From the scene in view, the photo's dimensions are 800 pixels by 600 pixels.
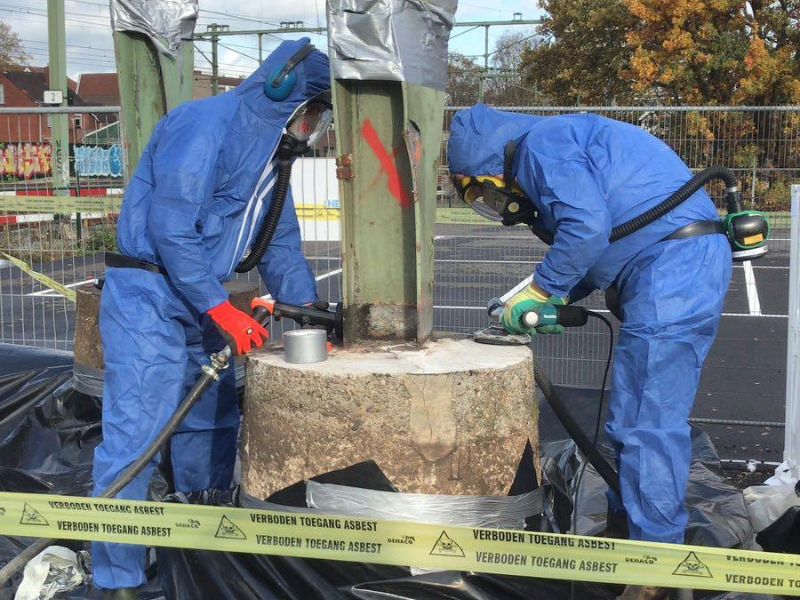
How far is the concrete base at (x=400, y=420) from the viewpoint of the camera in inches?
118

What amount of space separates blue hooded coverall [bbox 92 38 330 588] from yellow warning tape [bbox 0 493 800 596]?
45 cm

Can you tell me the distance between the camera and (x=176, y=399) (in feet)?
11.1

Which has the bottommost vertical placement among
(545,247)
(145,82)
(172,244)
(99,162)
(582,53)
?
(545,247)

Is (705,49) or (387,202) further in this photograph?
(705,49)

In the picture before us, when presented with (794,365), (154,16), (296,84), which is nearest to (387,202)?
(296,84)

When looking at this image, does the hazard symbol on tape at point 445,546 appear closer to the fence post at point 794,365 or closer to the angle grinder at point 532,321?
the angle grinder at point 532,321

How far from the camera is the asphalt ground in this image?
5.61 meters

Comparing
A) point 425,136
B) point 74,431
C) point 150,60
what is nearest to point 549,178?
point 425,136

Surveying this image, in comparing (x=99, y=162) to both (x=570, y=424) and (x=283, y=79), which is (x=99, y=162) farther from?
(x=570, y=424)

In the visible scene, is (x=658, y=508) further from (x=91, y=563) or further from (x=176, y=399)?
(x=91, y=563)

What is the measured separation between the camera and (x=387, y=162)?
10.6 feet

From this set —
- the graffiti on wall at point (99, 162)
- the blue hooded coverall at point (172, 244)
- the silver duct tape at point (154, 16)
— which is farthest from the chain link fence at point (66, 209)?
the blue hooded coverall at point (172, 244)

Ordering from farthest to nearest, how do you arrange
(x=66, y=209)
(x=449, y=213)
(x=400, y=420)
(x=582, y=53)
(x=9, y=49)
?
(x=9, y=49), (x=582, y=53), (x=449, y=213), (x=66, y=209), (x=400, y=420)

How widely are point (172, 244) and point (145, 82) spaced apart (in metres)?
2.00
